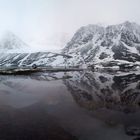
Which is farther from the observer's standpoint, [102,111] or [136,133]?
[102,111]

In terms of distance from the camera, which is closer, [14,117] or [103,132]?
[103,132]

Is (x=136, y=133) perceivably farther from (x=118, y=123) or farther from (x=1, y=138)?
(x=1, y=138)

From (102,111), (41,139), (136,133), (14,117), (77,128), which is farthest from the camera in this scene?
(102,111)

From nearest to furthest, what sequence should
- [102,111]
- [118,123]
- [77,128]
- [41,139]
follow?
[41,139] < [77,128] < [118,123] < [102,111]

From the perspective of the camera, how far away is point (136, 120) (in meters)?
22.7

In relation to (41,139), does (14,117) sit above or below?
below

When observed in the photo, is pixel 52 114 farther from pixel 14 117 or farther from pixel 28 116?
pixel 14 117

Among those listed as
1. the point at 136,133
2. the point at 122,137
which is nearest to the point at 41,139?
the point at 122,137

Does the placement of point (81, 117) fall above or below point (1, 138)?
below

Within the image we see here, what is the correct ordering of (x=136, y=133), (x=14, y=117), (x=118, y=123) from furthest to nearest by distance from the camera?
(x=14, y=117), (x=118, y=123), (x=136, y=133)

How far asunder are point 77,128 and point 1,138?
6924 millimetres

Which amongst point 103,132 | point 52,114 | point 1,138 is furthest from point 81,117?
point 1,138

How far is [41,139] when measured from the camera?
1706cm

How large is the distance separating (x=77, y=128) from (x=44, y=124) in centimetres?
341
